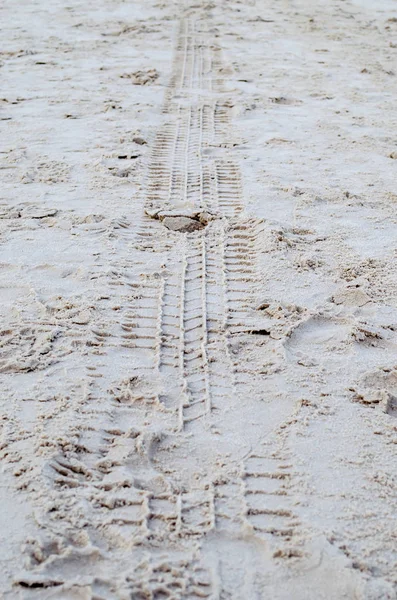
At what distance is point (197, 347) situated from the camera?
8.72 feet

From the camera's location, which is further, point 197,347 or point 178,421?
point 197,347

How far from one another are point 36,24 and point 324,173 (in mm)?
6091

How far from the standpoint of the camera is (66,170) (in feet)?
14.5

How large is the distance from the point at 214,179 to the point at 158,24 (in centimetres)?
589

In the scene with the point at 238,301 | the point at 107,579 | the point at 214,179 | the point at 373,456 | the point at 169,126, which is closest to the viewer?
the point at 107,579

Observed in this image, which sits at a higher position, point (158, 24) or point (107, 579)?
point (158, 24)

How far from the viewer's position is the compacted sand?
177cm

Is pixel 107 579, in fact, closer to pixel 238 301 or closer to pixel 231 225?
pixel 238 301

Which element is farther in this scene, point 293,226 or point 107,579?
point 293,226

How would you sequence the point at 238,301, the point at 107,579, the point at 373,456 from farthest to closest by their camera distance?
1. the point at 238,301
2. the point at 373,456
3. the point at 107,579

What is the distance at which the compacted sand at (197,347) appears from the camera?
5.81ft

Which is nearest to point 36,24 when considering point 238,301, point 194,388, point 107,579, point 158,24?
point 158,24

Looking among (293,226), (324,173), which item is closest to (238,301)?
(293,226)

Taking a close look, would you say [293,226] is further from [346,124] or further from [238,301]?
[346,124]
